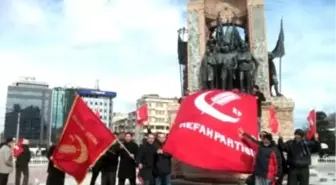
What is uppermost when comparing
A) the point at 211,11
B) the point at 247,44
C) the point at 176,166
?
the point at 211,11

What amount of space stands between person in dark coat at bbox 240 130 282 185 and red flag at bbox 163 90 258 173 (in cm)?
78

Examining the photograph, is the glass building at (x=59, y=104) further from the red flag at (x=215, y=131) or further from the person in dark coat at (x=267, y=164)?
the person in dark coat at (x=267, y=164)

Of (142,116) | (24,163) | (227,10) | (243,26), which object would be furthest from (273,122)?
(24,163)

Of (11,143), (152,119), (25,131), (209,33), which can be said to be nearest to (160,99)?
(152,119)

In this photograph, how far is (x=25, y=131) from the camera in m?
89.0

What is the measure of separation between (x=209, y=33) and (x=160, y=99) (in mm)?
81490

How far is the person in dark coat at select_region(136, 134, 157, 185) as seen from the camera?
A: 893 centimetres

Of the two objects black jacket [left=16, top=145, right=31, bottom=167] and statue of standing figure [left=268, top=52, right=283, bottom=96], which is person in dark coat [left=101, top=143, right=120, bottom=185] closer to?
black jacket [left=16, top=145, right=31, bottom=167]

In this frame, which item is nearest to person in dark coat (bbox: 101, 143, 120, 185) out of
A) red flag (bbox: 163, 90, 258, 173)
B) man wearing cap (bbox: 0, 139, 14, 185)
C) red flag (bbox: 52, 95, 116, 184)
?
red flag (bbox: 52, 95, 116, 184)

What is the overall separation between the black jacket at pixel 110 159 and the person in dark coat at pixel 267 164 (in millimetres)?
3214

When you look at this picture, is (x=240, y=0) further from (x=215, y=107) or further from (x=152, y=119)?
(x=152, y=119)

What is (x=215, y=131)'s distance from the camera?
337 inches

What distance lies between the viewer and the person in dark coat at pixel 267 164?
23.2 feet

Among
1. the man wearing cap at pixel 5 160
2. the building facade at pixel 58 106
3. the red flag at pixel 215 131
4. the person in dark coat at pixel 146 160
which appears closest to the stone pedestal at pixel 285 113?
the red flag at pixel 215 131
